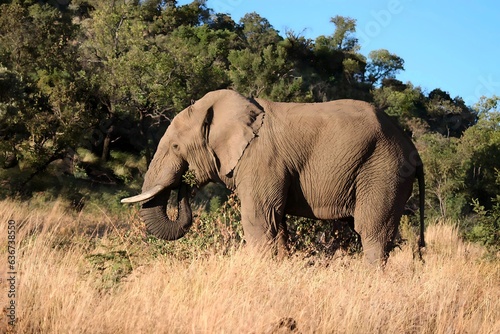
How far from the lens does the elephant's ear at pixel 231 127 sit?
8.73 metres

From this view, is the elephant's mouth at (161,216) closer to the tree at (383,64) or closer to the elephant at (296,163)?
the elephant at (296,163)

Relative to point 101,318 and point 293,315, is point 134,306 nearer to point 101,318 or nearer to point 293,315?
point 101,318

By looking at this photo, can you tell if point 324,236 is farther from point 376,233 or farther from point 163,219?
point 163,219

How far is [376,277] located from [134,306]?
298cm

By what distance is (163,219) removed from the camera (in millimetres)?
9266

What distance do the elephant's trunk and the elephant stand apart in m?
0.02

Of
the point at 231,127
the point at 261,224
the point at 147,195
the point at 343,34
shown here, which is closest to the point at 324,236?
the point at 261,224

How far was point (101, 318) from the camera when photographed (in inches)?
203

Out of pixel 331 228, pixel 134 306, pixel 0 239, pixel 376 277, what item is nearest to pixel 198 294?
pixel 134 306

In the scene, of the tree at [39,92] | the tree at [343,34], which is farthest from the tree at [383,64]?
the tree at [39,92]

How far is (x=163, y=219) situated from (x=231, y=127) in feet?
5.29

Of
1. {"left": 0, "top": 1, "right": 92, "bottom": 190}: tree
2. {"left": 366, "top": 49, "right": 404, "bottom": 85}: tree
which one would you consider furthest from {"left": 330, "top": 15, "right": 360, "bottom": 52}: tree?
{"left": 0, "top": 1, "right": 92, "bottom": 190}: tree

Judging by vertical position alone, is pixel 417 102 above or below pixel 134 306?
above

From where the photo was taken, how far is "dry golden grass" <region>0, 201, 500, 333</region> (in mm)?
5156
